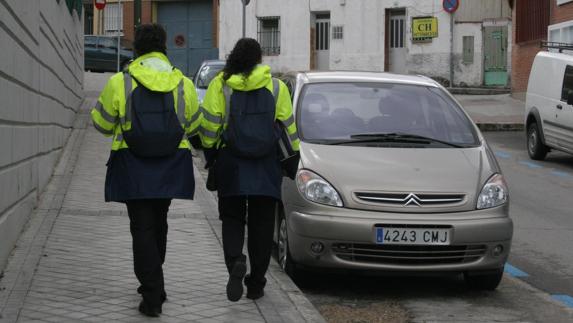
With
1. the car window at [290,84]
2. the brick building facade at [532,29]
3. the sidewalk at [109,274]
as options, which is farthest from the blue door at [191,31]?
the car window at [290,84]

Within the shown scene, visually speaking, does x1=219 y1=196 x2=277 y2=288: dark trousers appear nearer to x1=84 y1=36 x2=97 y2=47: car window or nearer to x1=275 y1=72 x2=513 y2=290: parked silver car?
x1=275 y1=72 x2=513 y2=290: parked silver car

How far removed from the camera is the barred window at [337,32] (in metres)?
40.1

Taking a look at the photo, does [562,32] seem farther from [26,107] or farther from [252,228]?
[252,228]

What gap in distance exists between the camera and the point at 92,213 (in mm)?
10195

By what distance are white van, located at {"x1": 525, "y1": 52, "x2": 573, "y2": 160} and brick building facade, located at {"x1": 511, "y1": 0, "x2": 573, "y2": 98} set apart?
8012 mm

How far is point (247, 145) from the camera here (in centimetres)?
653

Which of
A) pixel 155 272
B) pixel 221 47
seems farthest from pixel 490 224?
pixel 221 47

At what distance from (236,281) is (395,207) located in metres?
1.45

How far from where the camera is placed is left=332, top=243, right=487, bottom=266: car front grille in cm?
728

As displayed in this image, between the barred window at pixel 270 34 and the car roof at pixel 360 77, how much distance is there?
32.6 metres

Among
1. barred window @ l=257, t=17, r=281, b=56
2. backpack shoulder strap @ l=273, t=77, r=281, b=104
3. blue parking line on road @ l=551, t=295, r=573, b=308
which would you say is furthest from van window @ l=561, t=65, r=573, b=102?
barred window @ l=257, t=17, r=281, b=56

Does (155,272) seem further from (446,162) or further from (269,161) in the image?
(446,162)

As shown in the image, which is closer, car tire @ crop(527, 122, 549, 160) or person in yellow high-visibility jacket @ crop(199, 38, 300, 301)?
person in yellow high-visibility jacket @ crop(199, 38, 300, 301)

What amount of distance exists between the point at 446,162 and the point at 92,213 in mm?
3918
